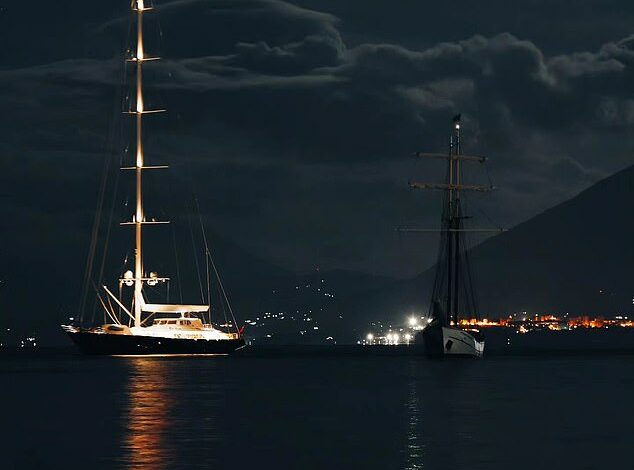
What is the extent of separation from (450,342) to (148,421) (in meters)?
106

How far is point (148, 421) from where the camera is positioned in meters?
70.8

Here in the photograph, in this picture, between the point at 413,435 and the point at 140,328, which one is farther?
the point at 140,328

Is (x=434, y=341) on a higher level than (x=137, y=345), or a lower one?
higher

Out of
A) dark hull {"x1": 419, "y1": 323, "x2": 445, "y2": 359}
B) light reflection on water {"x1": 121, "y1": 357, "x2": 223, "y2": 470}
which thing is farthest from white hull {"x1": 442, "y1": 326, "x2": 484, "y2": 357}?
light reflection on water {"x1": 121, "y1": 357, "x2": 223, "y2": 470}

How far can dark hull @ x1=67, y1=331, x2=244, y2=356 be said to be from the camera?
6732 inches

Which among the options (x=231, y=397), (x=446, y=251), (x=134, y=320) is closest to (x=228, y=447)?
(x=231, y=397)

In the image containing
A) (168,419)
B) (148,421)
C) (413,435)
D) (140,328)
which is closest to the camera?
(413,435)

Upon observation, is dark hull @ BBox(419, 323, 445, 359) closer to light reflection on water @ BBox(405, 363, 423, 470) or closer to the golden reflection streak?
the golden reflection streak

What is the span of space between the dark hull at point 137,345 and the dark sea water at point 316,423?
166 ft

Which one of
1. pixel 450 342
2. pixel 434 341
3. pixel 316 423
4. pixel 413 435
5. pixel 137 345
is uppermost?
pixel 434 341

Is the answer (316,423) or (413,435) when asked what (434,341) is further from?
(413,435)

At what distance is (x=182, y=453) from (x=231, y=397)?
36.0m

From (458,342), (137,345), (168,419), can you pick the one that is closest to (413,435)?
(168,419)

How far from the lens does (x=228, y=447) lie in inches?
2275
